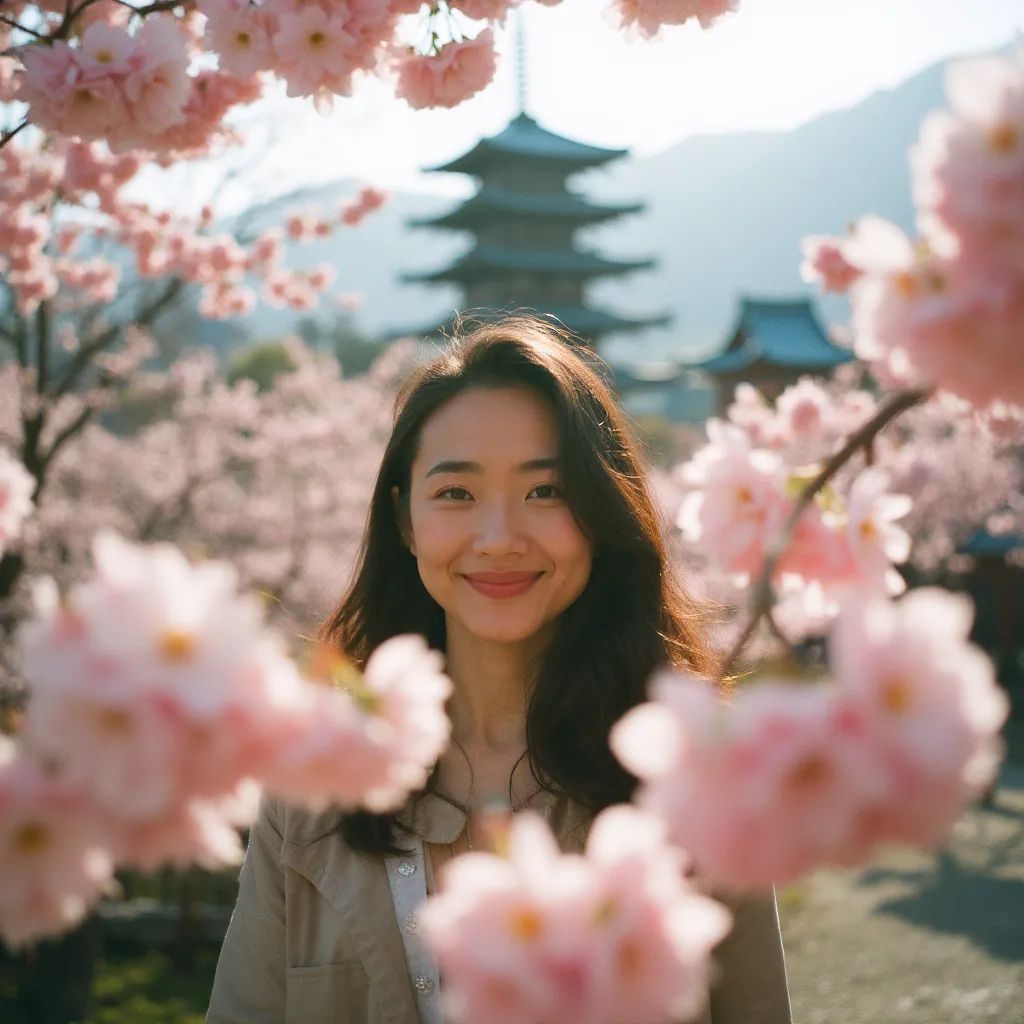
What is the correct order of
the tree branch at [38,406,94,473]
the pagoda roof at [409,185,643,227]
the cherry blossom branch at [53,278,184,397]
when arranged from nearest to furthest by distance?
the tree branch at [38,406,94,473], the cherry blossom branch at [53,278,184,397], the pagoda roof at [409,185,643,227]

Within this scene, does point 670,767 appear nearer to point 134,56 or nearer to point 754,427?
point 134,56

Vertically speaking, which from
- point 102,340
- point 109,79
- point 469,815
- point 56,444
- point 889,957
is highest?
point 102,340

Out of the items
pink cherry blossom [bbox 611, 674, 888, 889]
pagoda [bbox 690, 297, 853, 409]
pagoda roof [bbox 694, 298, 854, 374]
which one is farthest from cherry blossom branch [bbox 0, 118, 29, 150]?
pagoda roof [bbox 694, 298, 854, 374]

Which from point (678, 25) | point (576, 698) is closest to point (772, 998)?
point (576, 698)

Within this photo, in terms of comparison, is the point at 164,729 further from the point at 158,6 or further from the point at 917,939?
the point at 917,939

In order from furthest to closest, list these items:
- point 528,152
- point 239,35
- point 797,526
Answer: point 528,152
point 239,35
point 797,526

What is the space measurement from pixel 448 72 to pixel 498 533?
3.07 feet

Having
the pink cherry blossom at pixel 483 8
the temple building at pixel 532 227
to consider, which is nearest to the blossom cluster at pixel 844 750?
the pink cherry blossom at pixel 483 8

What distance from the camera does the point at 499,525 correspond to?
1.71 meters

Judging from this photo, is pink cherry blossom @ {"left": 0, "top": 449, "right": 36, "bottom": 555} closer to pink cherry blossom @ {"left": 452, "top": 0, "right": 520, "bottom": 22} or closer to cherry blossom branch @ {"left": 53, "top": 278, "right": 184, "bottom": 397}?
pink cherry blossom @ {"left": 452, "top": 0, "right": 520, "bottom": 22}

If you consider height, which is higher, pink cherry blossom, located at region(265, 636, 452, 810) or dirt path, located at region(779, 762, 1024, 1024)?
dirt path, located at region(779, 762, 1024, 1024)

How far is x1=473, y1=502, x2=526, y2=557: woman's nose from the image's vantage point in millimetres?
1689

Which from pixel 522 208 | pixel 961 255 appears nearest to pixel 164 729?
pixel 961 255

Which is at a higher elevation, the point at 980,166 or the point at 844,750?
the point at 980,166
